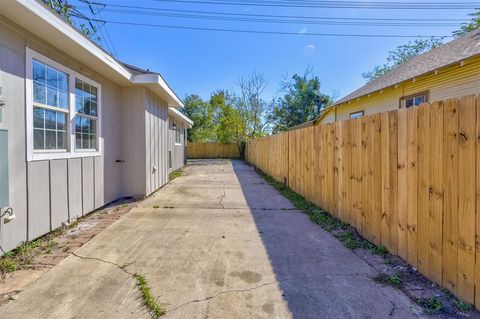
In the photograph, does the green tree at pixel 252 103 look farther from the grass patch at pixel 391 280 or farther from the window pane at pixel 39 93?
the grass patch at pixel 391 280

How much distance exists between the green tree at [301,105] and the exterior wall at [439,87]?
20162 millimetres

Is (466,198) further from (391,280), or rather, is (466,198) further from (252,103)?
(252,103)

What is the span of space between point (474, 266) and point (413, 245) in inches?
29.9

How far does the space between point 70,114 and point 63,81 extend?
538 millimetres

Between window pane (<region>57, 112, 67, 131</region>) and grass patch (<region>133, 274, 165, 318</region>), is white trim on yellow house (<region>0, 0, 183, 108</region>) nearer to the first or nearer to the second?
window pane (<region>57, 112, 67, 131</region>)

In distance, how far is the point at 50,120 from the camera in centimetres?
426

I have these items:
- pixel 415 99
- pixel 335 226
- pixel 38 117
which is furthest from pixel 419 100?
pixel 38 117

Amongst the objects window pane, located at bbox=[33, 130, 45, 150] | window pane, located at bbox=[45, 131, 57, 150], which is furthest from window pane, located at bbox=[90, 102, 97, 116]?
window pane, located at bbox=[33, 130, 45, 150]

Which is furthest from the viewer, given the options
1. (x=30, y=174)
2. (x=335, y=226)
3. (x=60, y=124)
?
(x=335, y=226)

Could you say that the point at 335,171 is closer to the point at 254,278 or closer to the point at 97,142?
the point at 254,278

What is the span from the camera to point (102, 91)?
19.5 feet

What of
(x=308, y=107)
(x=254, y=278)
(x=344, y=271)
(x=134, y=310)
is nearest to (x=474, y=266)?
(x=344, y=271)

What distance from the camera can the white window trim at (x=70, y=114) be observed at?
370cm

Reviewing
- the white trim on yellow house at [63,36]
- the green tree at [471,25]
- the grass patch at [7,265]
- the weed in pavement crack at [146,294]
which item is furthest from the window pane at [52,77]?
the green tree at [471,25]
